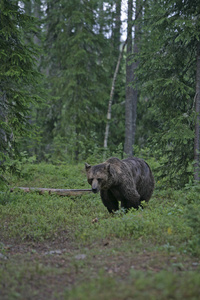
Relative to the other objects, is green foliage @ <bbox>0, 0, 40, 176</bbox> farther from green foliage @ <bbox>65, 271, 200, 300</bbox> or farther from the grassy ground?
green foliage @ <bbox>65, 271, 200, 300</bbox>

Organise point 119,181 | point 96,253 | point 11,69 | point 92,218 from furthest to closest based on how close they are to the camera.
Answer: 1. point 11,69
2. point 92,218
3. point 119,181
4. point 96,253

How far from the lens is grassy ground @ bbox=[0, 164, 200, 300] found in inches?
177

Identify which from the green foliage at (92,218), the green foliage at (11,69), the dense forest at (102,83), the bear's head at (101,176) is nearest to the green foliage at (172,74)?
the dense forest at (102,83)

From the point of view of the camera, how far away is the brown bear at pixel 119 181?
334 inches

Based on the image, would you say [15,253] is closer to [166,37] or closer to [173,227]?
[173,227]

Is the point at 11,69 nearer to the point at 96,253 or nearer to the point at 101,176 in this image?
the point at 101,176

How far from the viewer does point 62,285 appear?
196 inches

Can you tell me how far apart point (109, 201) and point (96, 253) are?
3.14 meters

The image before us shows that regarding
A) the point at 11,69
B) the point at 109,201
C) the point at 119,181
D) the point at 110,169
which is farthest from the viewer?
the point at 11,69

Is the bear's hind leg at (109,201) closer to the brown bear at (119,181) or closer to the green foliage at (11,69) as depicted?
the brown bear at (119,181)

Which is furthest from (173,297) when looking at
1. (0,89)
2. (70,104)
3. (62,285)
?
(70,104)

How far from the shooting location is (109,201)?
9.37m

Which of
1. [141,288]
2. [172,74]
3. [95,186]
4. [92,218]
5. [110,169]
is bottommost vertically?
[92,218]

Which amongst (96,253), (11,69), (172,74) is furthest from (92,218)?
(172,74)
